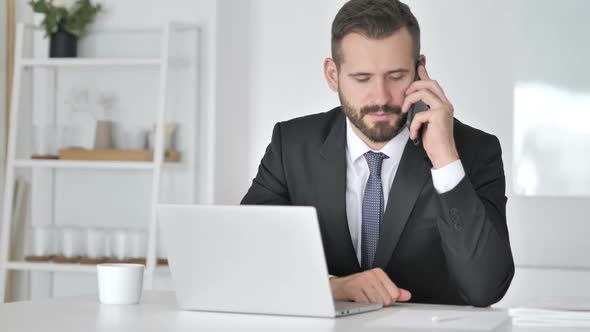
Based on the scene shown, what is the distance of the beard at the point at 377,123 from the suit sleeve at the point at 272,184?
0.30 meters

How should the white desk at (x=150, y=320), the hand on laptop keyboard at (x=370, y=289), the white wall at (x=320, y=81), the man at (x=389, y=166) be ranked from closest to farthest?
1. the white desk at (x=150, y=320)
2. the hand on laptop keyboard at (x=370, y=289)
3. the man at (x=389, y=166)
4. the white wall at (x=320, y=81)

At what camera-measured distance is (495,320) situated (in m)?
1.76

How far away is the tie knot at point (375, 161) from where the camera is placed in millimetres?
2400

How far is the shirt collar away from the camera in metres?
2.42

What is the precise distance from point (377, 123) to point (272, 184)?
39 cm

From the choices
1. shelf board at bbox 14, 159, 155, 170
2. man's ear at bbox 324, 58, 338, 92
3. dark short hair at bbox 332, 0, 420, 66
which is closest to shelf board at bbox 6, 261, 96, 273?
shelf board at bbox 14, 159, 155, 170

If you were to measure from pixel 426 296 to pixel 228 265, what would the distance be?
0.78 meters

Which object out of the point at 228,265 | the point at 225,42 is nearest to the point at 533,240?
the point at 225,42

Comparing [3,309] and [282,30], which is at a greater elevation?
[282,30]

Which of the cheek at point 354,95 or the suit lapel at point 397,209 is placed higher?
the cheek at point 354,95

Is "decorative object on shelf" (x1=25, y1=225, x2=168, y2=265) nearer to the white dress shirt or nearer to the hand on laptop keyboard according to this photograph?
the white dress shirt

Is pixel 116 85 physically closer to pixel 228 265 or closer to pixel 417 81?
pixel 417 81

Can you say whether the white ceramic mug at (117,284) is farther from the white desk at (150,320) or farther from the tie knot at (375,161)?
A: the tie knot at (375,161)

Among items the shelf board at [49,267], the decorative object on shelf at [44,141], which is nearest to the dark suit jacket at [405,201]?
the shelf board at [49,267]
